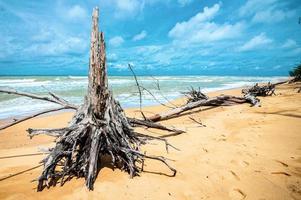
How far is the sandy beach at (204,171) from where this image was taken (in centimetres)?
307

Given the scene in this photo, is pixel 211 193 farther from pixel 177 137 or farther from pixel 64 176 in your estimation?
pixel 177 137

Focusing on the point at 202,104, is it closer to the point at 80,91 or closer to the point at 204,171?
the point at 204,171

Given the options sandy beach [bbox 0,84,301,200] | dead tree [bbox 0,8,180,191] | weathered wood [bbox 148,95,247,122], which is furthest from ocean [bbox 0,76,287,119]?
sandy beach [bbox 0,84,301,200]

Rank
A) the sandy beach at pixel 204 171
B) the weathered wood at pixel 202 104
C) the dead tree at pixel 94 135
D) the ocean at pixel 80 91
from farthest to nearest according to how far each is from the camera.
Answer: the ocean at pixel 80 91
the weathered wood at pixel 202 104
the dead tree at pixel 94 135
the sandy beach at pixel 204 171

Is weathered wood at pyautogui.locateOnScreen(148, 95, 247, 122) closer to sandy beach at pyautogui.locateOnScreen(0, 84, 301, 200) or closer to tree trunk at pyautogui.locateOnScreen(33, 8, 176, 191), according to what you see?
sandy beach at pyautogui.locateOnScreen(0, 84, 301, 200)

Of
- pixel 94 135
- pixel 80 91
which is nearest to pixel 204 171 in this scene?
pixel 94 135

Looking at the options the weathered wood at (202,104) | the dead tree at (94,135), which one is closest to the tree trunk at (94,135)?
the dead tree at (94,135)

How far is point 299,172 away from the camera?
Result: 138 inches

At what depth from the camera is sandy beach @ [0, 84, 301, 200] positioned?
3.07 metres

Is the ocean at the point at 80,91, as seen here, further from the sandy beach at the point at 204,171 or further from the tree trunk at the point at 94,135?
the sandy beach at the point at 204,171

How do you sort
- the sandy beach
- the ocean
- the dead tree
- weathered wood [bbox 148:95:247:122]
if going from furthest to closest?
the ocean → weathered wood [bbox 148:95:247:122] → the dead tree → the sandy beach

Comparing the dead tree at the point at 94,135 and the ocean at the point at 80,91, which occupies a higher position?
the dead tree at the point at 94,135

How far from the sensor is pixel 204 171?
3.72 meters

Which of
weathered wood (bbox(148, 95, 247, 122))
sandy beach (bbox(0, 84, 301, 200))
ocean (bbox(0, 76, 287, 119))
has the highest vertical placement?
weathered wood (bbox(148, 95, 247, 122))
